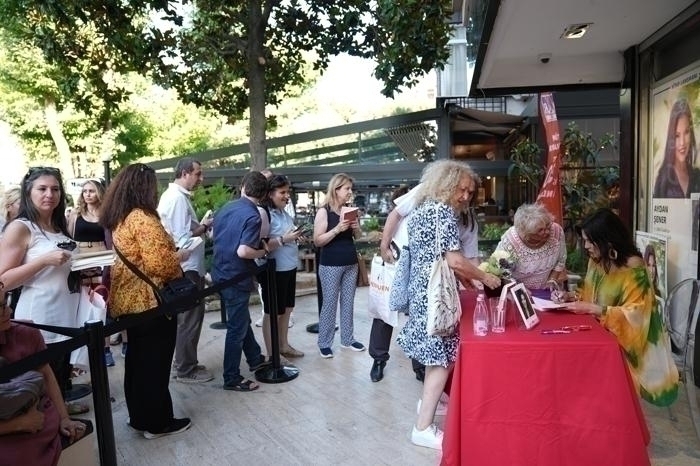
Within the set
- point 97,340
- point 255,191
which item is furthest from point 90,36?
point 97,340

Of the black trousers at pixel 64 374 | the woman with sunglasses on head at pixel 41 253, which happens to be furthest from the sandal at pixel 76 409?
the woman with sunglasses on head at pixel 41 253

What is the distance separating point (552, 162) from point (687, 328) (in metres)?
3.99

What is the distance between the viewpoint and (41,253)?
3059 mm

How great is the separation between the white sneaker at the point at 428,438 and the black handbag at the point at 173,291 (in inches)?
Result: 62.0

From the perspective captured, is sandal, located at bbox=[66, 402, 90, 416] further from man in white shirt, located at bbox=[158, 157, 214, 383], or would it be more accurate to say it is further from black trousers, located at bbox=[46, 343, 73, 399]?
man in white shirt, located at bbox=[158, 157, 214, 383]

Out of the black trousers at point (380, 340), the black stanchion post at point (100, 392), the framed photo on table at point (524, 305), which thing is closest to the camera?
the black stanchion post at point (100, 392)

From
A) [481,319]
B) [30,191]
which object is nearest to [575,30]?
[481,319]

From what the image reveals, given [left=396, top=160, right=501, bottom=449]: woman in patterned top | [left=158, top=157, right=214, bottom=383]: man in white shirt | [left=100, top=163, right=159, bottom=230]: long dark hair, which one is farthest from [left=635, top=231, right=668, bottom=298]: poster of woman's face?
[left=100, top=163, right=159, bottom=230]: long dark hair

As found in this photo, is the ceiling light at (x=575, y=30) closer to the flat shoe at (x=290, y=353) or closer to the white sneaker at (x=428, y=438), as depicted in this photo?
the white sneaker at (x=428, y=438)

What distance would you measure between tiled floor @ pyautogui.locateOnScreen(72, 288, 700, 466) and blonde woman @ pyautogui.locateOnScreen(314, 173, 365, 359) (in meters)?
0.58

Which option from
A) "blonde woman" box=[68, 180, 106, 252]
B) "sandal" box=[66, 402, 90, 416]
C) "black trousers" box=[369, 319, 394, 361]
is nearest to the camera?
"sandal" box=[66, 402, 90, 416]

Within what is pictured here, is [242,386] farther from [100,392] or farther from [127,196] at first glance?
[127,196]

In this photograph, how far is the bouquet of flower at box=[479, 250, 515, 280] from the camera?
119 inches

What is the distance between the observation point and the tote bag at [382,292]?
4035 mm
